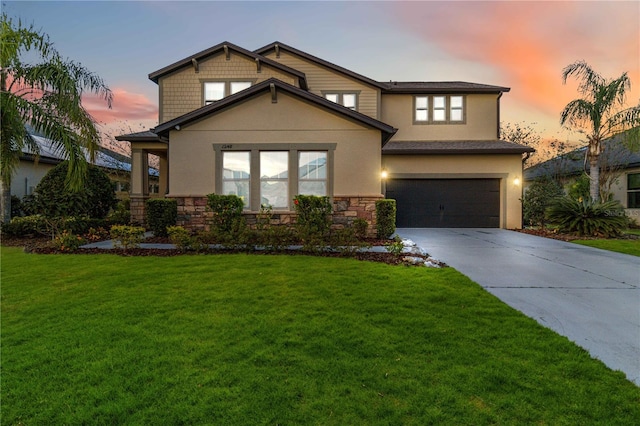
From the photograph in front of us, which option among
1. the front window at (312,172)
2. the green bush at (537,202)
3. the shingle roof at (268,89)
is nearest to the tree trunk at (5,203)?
the shingle roof at (268,89)

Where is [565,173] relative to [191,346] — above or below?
above

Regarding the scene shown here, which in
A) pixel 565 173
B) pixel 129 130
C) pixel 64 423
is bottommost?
pixel 64 423

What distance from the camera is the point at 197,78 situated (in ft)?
46.4

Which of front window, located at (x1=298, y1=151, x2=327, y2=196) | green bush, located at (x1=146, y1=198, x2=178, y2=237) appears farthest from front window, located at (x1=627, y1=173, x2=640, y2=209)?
green bush, located at (x1=146, y1=198, x2=178, y2=237)

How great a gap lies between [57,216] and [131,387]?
11826 millimetres

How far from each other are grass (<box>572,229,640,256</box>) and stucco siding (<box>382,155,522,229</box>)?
418 cm

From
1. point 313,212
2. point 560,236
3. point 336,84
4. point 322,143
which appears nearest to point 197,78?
point 336,84

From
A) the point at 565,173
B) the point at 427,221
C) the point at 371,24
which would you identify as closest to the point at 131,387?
the point at 427,221

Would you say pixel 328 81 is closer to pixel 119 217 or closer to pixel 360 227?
pixel 360 227

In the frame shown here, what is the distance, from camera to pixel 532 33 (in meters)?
12.9

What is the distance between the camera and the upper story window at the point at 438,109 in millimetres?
16172

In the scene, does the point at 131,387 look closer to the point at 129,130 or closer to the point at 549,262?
the point at 549,262

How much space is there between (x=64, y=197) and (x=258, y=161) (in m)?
7.11

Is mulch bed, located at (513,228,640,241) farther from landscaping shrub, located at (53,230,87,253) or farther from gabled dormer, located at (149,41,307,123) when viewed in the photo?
landscaping shrub, located at (53,230,87,253)
